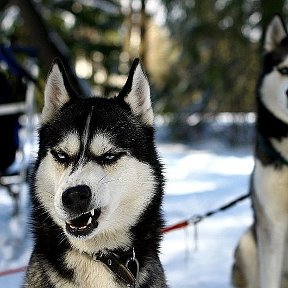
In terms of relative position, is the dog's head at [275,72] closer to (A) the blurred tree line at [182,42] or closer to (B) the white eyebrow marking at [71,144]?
(B) the white eyebrow marking at [71,144]

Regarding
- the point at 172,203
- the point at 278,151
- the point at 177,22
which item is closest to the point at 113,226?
the point at 278,151

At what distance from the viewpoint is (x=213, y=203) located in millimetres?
6273

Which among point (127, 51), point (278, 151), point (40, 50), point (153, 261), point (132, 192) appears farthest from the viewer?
point (127, 51)

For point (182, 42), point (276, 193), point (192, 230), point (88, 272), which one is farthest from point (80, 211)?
point (182, 42)

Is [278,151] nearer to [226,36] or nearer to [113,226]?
[113,226]

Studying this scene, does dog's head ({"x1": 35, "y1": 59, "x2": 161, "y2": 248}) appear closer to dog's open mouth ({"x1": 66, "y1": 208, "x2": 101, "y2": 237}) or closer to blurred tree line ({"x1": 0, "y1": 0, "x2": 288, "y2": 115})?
dog's open mouth ({"x1": 66, "y1": 208, "x2": 101, "y2": 237})

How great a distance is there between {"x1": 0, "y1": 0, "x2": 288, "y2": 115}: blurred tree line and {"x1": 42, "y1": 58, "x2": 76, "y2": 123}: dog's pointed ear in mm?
4537

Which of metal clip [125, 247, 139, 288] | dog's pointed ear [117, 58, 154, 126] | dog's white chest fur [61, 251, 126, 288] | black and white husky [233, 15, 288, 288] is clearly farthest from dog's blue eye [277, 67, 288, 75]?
dog's white chest fur [61, 251, 126, 288]

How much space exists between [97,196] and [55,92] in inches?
22.8

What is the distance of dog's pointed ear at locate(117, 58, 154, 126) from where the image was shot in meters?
2.28

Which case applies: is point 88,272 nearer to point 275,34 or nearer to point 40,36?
point 275,34

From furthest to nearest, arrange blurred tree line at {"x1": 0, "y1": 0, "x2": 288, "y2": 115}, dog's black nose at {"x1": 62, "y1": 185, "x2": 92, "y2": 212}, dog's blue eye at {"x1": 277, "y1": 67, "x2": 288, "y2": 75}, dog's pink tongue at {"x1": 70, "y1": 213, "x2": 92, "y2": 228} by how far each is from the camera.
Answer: blurred tree line at {"x1": 0, "y1": 0, "x2": 288, "y2": 115} < dog's blue eye at {"x1": 277, "y1": 67, "x2": 288, "y2": 75} < dog's pink tongue at {"x1": 70, "y1": 213, "x2": 92, "y2": 228} < dog's black nose at {"x1": 62, "y1": 185, "x2": 92, "y2": 212}

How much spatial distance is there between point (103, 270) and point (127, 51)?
56.6ft

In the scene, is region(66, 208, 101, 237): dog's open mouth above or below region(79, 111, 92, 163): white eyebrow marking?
below
